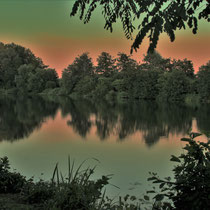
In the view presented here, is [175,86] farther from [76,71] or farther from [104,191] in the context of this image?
[104,191]

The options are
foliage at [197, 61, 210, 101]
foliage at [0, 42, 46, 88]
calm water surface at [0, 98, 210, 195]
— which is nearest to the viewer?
calm water surface at [0, 98, 210, 195]

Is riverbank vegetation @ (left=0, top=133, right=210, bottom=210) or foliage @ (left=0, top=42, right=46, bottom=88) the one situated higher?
foliage @ (left=0, top=42, right=46, bottom=88)

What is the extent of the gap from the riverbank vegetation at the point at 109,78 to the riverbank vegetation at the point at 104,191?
109 ft

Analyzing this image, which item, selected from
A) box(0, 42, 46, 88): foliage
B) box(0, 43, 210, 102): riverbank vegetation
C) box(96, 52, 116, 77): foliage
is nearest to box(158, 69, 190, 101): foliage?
box(0, 43, 210, 102): riverbank vegetation

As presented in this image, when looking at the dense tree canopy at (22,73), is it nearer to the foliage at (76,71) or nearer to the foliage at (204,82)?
the foliage at (76,71)

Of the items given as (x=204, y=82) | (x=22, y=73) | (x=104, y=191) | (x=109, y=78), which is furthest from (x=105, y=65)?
(x=104, y=191)

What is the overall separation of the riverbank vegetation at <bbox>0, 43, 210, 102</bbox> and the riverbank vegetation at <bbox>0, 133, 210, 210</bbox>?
33313 millimetres

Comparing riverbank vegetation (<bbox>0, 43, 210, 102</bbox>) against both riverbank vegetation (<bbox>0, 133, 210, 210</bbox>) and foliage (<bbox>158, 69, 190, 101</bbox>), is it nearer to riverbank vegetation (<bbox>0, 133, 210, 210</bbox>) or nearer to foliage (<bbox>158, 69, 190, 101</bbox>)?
foliage (<bbox>158, 69, 190, 101</bbox>)

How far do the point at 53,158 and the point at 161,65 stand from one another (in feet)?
153

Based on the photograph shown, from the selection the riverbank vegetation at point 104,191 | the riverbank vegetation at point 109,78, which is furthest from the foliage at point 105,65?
the riverbank vegetation at point 104,191

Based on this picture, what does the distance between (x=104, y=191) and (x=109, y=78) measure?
4616 centimetres

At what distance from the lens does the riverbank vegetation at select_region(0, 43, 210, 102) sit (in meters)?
38.8

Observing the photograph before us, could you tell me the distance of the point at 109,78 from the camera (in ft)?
163

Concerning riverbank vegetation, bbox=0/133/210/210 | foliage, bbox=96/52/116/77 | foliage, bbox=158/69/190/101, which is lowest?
riverbank vegetation, bbox=0/133/210/210
